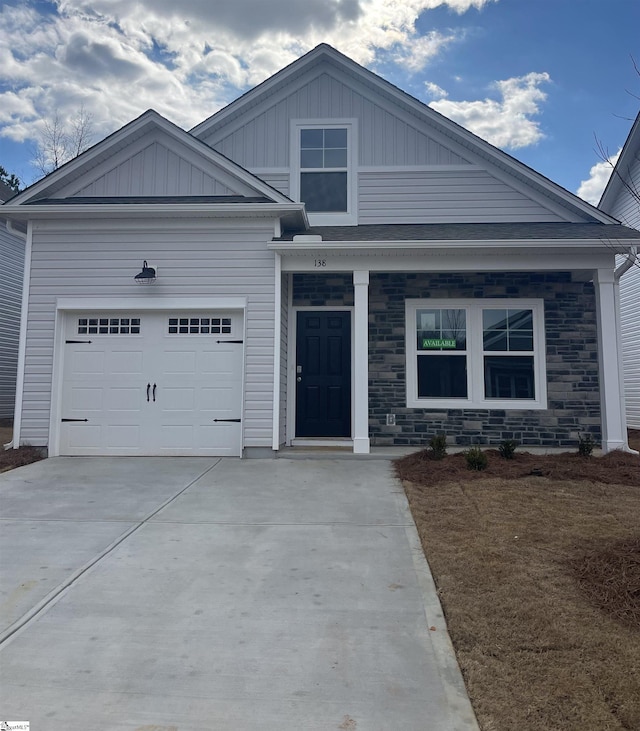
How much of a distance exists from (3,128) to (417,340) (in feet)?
72.6

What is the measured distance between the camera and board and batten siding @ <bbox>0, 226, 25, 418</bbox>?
13477mm

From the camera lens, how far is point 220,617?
9.31 ft

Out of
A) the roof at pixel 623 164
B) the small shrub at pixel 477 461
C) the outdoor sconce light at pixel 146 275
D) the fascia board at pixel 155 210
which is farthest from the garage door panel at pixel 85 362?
the roof at pixel 623 164

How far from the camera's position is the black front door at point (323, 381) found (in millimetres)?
8703

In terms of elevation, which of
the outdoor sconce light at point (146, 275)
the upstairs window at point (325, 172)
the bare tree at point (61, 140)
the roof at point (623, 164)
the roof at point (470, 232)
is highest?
the bare tree at point (61, 140)

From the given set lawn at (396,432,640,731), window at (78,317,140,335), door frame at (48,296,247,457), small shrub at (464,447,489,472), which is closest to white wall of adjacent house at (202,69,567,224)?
door frame at (48,296,247,457)

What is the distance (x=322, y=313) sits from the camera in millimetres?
8891

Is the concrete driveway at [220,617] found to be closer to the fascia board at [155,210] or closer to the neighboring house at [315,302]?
the neighboring house at [315,302]

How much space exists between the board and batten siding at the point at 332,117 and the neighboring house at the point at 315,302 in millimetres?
77

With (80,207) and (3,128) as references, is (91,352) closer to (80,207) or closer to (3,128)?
(80,207)

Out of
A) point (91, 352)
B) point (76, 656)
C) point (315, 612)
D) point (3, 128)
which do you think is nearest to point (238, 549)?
point (315, 612)

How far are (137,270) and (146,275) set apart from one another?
369 mm

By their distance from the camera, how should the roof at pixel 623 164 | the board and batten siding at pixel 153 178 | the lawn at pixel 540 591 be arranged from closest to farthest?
1. the lawn at pixel 540 591
2. the board and batten siding at pixel 153 178
3. the roof at pixel 623 164

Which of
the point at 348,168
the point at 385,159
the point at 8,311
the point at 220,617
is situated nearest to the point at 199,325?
the point at 348,168
